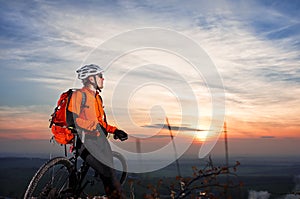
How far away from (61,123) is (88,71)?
1110mm

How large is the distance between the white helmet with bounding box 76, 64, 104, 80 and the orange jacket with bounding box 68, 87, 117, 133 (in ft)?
0.85

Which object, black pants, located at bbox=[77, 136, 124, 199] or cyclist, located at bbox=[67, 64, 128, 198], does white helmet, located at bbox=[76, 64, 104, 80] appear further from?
black pants, located at bbox=[77, 136, 124, 199]

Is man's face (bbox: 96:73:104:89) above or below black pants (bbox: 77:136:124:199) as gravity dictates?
above

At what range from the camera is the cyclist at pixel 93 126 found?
7.78 metres

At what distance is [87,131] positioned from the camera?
7.84m

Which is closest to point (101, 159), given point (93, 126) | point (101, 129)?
point (101, 129)

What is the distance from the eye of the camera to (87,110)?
7801mm

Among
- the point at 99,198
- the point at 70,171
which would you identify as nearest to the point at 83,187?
the point at 70,171

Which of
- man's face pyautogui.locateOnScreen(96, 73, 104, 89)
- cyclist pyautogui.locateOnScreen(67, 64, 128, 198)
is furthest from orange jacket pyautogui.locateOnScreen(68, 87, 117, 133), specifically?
man's face pyautogui.locateOnScreen(96, 73, 104, 89)

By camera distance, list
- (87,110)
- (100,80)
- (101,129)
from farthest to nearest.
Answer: (100,80) < (101,129) < (87,110)

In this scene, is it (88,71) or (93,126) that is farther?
(88,71)

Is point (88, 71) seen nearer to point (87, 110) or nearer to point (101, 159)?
point (87, 110)

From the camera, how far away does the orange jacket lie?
7.74 metres

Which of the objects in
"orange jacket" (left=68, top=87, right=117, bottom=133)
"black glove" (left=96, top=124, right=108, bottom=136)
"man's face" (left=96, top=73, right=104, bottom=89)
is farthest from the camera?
"man's face" (left=96, top=73, right=104, bottom=89)
